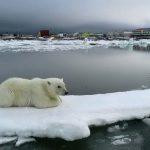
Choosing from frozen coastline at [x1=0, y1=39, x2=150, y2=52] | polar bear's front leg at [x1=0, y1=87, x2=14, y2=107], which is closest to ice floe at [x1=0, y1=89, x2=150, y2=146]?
polar bear's front leg at [x1=0, y1=87, x2=14, y2=107]

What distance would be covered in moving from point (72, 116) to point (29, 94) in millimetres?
1125

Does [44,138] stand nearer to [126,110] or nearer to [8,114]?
[8,114]

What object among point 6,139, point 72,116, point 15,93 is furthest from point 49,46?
point 6,139

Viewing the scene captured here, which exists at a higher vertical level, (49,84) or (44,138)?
(49,84)

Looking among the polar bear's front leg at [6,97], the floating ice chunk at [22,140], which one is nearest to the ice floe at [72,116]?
the floating ice chunk at [22,140]

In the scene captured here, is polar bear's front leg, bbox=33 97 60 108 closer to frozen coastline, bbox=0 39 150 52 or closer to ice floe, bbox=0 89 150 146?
ice floe, bbox=0 89 150 146

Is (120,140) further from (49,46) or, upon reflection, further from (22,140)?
(49,46)

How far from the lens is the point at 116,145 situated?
4.17 meters

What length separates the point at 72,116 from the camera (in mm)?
4777

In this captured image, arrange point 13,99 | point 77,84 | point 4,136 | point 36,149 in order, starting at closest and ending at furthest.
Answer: point 36,149 < point 4,136 < point 13,99 < point 77,84

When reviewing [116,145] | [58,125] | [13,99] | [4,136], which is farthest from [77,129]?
[13,99]

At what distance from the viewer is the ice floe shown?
423 cm

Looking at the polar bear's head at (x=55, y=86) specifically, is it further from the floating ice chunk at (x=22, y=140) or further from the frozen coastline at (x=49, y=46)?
the frozen coastline at (x=49, y=46)

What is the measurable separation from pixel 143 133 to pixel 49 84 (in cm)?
195
